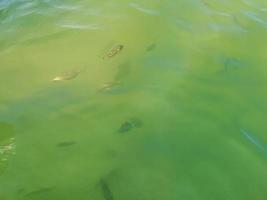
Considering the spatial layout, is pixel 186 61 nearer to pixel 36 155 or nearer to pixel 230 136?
pixel 230 136

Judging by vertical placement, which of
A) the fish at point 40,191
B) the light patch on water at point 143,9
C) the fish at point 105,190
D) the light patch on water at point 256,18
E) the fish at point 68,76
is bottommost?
the fish at point 40,191

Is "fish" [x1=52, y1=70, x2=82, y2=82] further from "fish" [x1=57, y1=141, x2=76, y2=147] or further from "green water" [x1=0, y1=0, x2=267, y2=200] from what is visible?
"fish" [x1=57, y1=141, x2=76, y2=147]

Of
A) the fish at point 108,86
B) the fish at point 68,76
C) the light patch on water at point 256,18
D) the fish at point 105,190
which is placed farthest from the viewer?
the light patch on water at point 256,18

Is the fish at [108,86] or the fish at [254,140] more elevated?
the fish at [254,140]

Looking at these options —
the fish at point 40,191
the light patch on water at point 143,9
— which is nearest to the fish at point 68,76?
the fish at point 40,191

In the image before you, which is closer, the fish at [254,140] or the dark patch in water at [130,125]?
the fish at [254,140]

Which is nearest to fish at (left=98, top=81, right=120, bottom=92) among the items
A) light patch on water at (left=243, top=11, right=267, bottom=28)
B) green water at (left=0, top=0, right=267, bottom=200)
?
green water at (left=0, top=0, right=267, bottom=200)

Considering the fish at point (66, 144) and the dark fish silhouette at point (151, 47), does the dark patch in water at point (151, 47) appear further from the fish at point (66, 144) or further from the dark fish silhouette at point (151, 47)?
the fish at point (66, 144)
